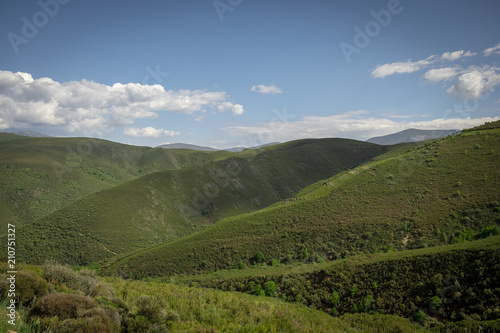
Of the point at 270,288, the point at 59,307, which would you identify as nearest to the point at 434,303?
the point at 270,288

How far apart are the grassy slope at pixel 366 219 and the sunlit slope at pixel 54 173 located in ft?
234

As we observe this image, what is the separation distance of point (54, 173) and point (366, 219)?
433 feet

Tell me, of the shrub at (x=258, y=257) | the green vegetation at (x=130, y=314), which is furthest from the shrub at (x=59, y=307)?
the shrub at (x=258, y=257)

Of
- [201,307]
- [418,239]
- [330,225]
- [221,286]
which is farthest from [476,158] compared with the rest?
[201,307]

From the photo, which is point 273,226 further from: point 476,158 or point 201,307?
point 476,158

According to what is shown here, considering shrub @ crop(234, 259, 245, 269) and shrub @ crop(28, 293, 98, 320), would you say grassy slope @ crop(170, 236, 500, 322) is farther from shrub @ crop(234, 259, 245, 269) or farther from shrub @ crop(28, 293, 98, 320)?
shrub @ crop(28, 293, 98, 320)

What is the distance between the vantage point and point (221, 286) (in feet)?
98.3

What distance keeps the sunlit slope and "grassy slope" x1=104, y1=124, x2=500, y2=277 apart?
71.2 metres

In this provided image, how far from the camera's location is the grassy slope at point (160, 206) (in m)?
57.9

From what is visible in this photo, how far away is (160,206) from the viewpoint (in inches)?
3017

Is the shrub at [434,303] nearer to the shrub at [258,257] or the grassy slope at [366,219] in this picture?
the grassy slope at [366,219]

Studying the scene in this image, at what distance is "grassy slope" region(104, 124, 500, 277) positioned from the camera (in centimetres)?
3556


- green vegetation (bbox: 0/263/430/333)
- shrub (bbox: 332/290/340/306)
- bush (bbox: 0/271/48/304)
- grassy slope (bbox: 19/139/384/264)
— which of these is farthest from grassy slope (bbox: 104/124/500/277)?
bush (bbox: 0/271/48/304)

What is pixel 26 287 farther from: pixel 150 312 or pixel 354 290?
pixel 354 290
